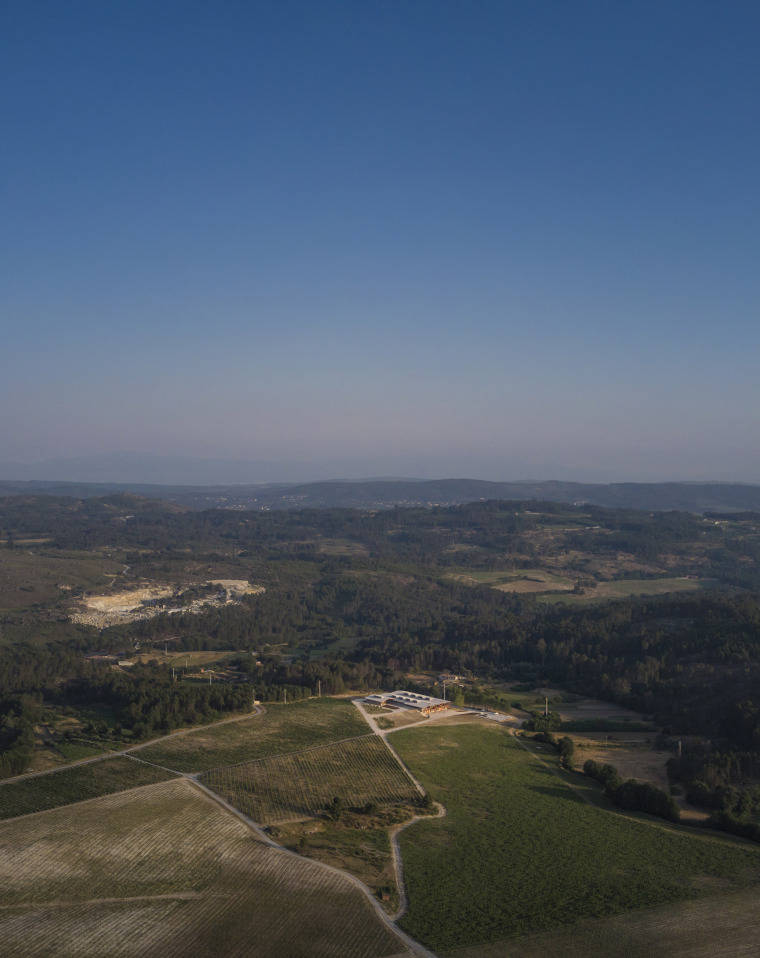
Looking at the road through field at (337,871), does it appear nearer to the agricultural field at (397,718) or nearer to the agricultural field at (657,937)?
the agricultural field at (657,937)

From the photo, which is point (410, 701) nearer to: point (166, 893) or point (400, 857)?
point (400, 857)

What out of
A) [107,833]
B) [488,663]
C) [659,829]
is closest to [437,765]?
[659,829]

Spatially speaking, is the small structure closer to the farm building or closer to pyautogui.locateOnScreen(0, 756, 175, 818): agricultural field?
the farm building

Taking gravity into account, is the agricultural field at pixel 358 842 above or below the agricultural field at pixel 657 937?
below

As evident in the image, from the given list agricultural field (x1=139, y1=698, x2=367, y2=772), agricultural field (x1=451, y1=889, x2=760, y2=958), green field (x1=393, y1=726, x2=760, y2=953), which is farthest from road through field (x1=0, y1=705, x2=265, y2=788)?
agricultural field (x1=451, y1=889, x2=760, y2=958)

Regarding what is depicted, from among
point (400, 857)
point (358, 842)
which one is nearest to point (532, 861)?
point (400, 857)

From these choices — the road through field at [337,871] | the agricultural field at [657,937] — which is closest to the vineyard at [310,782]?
the road through field at [337,871]

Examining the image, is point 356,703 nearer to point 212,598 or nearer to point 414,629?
point 414,629
